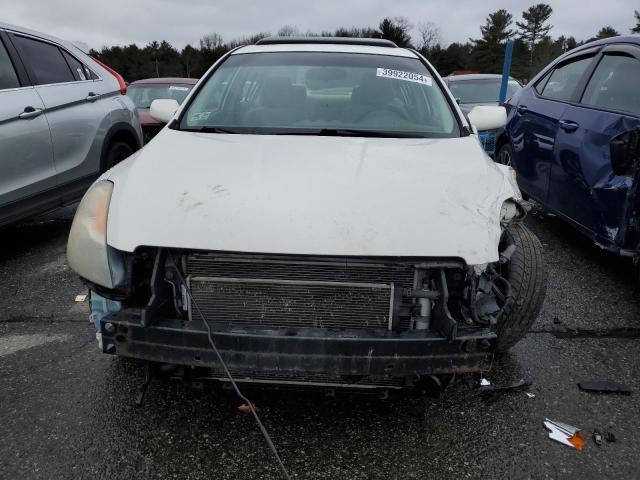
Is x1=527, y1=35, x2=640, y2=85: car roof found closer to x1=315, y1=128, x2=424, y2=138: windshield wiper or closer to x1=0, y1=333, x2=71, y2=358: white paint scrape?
x1=315, y1=128, x2=424, y2=138: windshield wiper

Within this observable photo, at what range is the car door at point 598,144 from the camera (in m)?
3.35

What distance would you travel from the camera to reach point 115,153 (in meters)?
5.12

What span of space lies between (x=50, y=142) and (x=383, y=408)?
3.45m

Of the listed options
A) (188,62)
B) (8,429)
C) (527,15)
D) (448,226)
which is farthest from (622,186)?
(527,15)

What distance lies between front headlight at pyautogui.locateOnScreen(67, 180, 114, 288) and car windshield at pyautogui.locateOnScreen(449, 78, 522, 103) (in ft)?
26.4

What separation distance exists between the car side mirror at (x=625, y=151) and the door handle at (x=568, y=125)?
683 millimetres

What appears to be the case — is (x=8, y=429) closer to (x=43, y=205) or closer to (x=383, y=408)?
(x=383, y=408)

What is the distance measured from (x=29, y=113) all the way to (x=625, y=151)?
13.7ft

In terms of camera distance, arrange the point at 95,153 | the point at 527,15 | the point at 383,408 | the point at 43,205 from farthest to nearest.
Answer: the point at 527,15, the point at 95,153, the point at 43,205, the point at 383,408

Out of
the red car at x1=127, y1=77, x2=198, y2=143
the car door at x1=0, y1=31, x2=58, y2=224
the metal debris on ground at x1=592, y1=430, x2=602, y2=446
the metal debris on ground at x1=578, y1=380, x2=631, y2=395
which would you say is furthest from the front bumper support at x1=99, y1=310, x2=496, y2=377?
the red car at x1=127, y1=77, x2=198, y2=143

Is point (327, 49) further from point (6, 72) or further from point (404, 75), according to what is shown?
point (6, 72)

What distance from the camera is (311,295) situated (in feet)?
6.57

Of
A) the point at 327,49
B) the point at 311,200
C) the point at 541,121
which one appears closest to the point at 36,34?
the point at 327,49

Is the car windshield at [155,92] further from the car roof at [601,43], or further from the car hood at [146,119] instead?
the car roof at [601,43]
